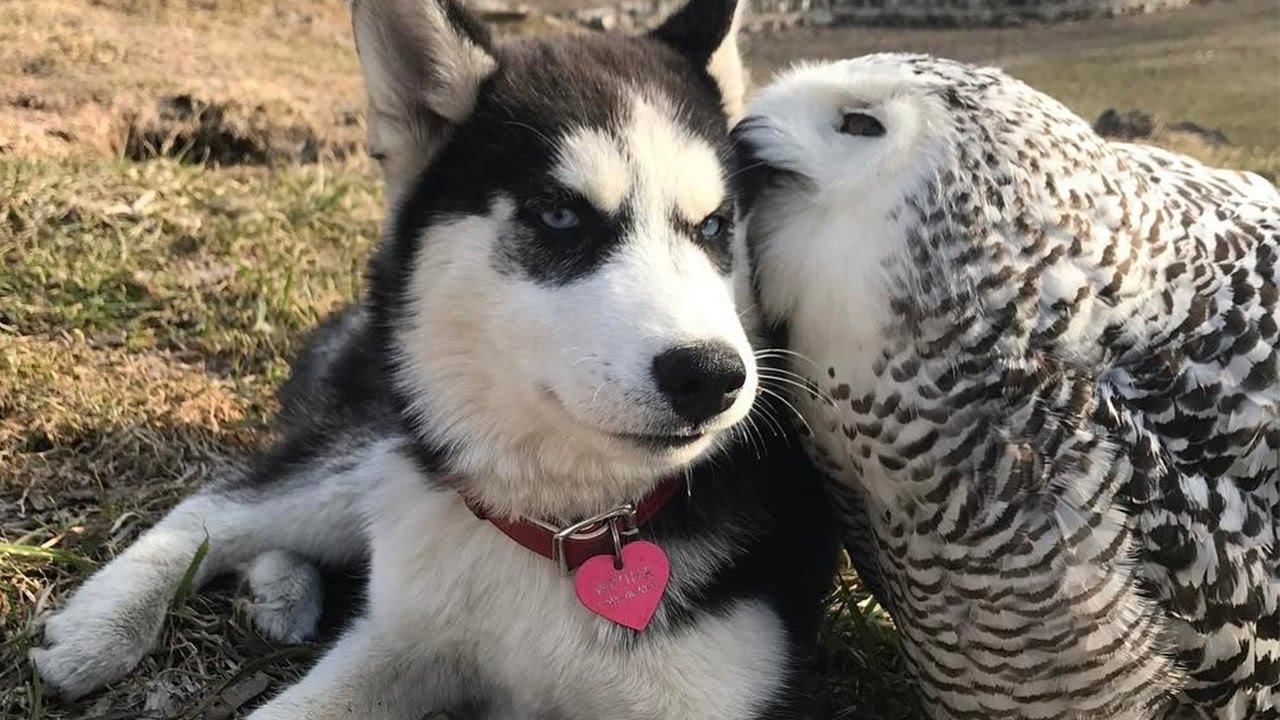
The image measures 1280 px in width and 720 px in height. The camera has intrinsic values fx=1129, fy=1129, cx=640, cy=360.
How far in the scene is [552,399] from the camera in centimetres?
203

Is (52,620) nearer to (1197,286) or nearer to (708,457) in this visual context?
(708,457)

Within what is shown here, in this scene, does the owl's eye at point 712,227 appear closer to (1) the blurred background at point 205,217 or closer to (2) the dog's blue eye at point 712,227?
(2) the dog's blue eye at point 712,227

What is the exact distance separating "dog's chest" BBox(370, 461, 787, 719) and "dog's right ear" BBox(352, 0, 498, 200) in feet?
2.33

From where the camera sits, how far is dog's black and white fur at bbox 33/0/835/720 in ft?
6.50

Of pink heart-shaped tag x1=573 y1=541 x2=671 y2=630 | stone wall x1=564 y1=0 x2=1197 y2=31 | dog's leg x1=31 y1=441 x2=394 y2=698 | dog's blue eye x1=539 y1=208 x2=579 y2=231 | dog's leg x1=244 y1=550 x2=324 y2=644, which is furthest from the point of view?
stone wall x1=564 y1=0 x2=1197 y2=31

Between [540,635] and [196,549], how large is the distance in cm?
113

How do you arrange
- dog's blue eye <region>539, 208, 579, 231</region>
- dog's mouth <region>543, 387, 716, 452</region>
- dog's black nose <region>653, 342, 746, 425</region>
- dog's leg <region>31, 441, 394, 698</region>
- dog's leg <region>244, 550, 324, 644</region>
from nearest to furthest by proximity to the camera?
dog's black nose <region>653, 342, 746, 425</region>
dog's mouth <region>543, 387, 716, 452</region>
dog's blue eye <region>539, 208, 579, 231</region>
dog's leg <region>31, 441, 394, 698</region>
dog's leg <region>244, 550, 324, 644</region>

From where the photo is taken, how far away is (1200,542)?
1.96 meters

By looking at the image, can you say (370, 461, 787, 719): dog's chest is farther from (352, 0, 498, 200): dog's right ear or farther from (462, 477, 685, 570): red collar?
(352, 0, 498, 200): dog's right ear

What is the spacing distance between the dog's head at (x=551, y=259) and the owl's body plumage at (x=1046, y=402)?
26 centimetres

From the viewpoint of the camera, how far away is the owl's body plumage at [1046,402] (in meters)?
1.94

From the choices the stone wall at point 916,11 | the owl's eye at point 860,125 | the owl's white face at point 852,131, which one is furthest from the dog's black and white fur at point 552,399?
the stone wall at point 916,11

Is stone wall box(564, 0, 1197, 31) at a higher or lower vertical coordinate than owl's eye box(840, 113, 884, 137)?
lower

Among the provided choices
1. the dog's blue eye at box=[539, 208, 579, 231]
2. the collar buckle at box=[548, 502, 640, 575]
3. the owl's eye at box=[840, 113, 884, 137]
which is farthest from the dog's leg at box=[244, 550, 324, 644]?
the owl's eye at box=[840, 113, 884, 137]
